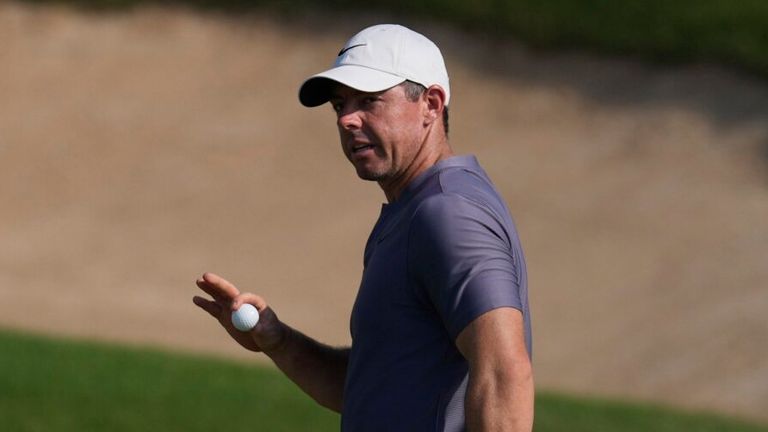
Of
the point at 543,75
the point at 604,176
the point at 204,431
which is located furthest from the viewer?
the point at 543,75

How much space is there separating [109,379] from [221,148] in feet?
31.3

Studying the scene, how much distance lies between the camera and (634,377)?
14.0 meters

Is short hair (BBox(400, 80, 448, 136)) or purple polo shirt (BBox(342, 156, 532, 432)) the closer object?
purple polo shirt (BBox(342, 156, 532, 432))

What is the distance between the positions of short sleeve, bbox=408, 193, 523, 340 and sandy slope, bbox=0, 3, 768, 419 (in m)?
10.5

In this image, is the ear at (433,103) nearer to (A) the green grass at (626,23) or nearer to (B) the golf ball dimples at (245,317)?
(B) the golf ball dimples at (245,317)

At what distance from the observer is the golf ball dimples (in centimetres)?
354

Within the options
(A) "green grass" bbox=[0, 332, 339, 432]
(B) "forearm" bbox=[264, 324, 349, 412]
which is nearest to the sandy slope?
(A) "green grass" bbox=[0, 332, 339, 432]

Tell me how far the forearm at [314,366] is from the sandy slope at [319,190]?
9.77 meters

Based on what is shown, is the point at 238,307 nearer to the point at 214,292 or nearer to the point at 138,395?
the point at 214,292

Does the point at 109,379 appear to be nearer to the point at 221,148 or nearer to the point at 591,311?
the point at 591,311

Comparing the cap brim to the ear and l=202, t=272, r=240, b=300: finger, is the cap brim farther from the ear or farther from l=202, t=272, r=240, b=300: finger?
l=202, t=272, r=240, b=300: finger

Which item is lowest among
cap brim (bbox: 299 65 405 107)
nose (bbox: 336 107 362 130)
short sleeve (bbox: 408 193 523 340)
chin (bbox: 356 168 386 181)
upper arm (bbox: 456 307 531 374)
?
upper arm (bbox: 456 307 531 374)

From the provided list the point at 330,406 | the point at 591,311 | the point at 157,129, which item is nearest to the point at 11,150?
the point at 157,129

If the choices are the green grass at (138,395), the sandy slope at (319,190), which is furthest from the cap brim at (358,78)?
the sandy slope at (319,190)
